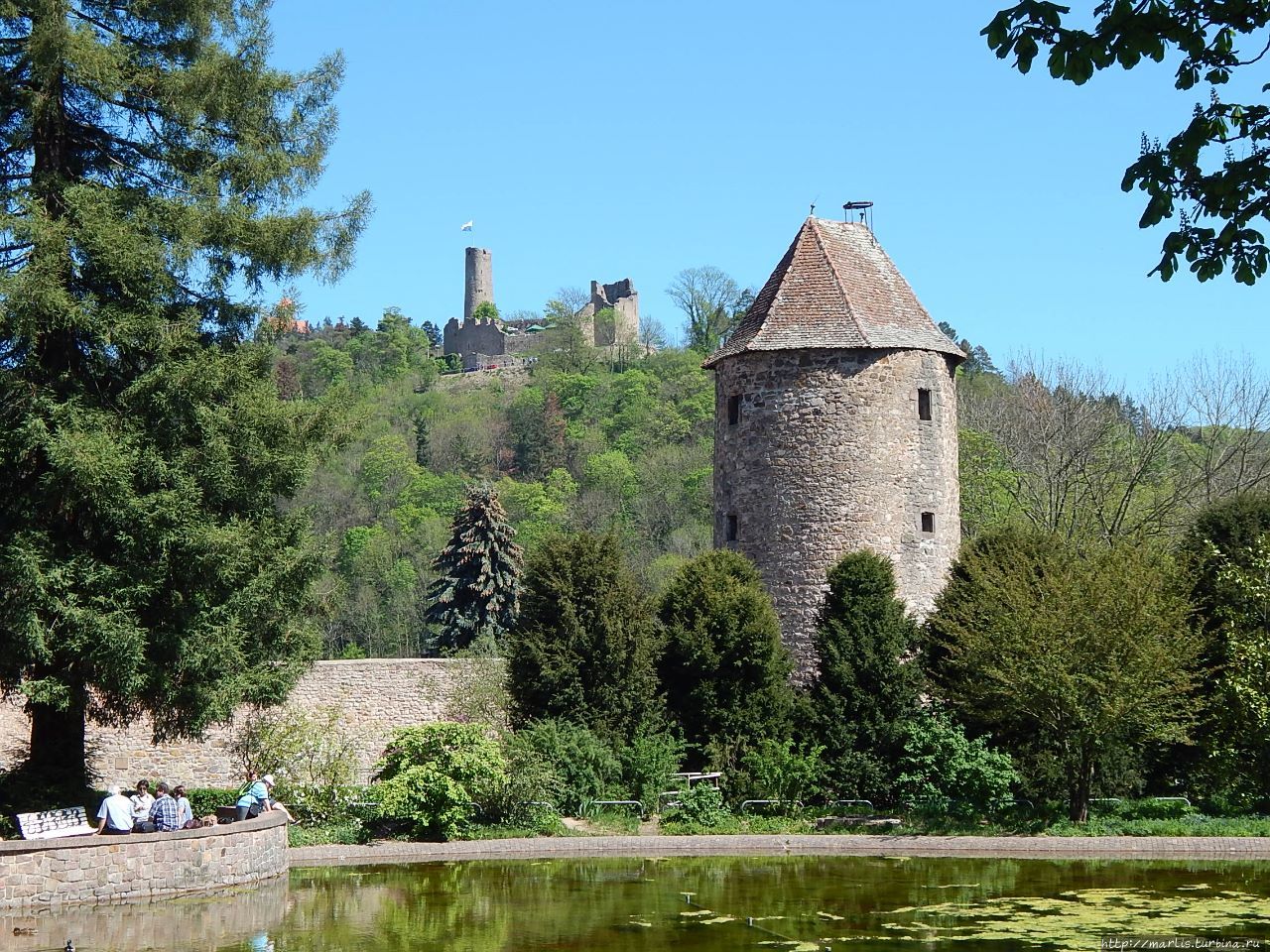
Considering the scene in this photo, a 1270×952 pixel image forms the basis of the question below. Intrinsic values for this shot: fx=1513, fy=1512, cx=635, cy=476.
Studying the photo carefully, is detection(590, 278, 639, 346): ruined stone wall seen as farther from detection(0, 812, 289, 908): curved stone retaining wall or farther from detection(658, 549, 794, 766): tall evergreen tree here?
detection(0, 812, 289, 908): curved stone retaining wall

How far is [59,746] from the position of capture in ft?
62.1

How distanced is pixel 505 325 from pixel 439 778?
370 ft

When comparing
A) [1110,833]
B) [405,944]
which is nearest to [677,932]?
[405,944]

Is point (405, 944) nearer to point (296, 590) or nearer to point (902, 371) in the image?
point (296, 590)

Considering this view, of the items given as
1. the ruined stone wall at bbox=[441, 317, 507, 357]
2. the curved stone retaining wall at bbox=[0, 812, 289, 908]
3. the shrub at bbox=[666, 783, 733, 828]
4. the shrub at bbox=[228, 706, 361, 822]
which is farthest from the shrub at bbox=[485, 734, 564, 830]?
the ruined stone wall at bbox=[441, 317, 507, 357]

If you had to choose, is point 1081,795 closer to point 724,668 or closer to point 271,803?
point 724,668

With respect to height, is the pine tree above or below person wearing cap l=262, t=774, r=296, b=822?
above

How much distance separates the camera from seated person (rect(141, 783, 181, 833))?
1625cm

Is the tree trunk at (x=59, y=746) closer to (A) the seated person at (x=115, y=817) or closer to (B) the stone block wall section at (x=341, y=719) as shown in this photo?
(A) the seated person at (x=115, y=817)

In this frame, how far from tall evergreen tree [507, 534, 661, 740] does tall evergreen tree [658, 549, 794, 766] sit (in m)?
0.67

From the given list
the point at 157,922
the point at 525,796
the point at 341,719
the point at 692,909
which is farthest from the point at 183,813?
the point at 341,719

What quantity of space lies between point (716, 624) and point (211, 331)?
345 inches

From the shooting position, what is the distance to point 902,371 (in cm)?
2689

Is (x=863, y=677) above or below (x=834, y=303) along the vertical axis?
below
